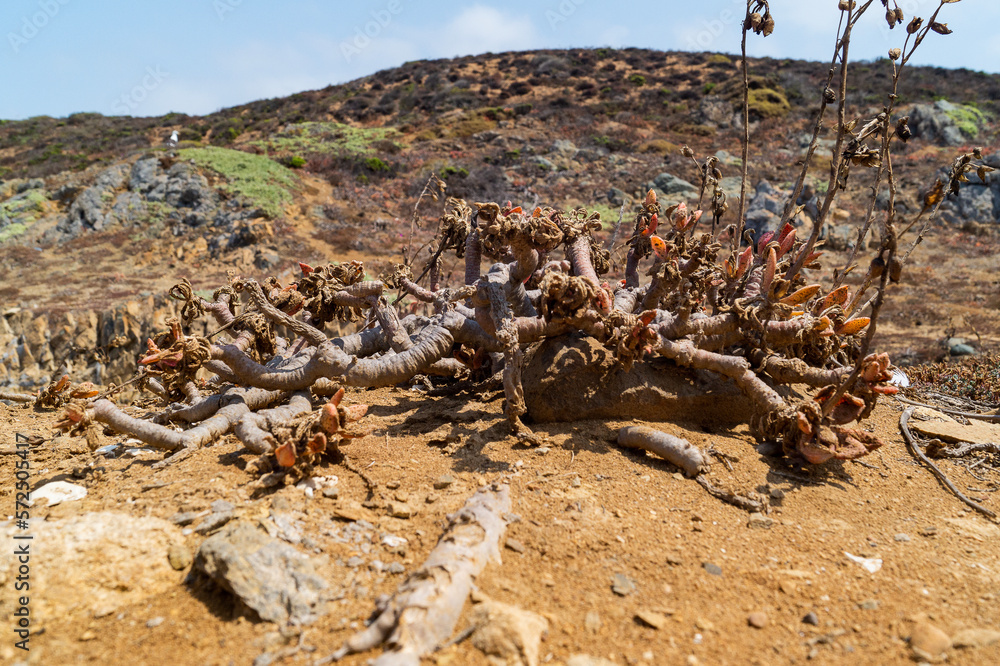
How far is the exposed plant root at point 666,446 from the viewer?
272 centimetres

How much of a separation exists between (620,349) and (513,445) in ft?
2.83

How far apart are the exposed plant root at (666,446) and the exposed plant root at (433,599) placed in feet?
3.89

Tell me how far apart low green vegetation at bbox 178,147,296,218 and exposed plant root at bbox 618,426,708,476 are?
1735 cm

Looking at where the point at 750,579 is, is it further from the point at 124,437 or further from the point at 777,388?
the point at 124,437

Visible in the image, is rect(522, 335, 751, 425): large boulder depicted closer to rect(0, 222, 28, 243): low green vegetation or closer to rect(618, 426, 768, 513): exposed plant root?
rect(618, 426, 768, 513): exposed plant root

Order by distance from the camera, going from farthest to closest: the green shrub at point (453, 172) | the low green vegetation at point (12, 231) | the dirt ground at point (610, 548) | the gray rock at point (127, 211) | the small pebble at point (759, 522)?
1. the green shrub at point (453, 172)
2. the gray rock at point (127, 211)
3. the low green vegetation at point (12, 231)
4. the small pebble at point (759, 522)
5. the dirt ground at point (610, 548)

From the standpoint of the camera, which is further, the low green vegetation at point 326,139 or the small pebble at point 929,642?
the low green vegetation at point 326,139

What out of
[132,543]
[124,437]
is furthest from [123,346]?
[132,543]

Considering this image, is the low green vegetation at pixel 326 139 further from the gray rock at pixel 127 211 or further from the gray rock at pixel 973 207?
the gray rock at pixel 973 207

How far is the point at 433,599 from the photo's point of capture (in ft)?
5.31

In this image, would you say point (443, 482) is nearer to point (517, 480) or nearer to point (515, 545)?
point (517, 480)

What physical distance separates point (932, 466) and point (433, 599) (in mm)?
3210

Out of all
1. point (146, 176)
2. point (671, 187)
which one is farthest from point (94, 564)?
point (671, 187)

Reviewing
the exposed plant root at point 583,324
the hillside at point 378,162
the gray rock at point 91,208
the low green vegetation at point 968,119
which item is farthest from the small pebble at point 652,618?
the low green vegetation at point 968,119
